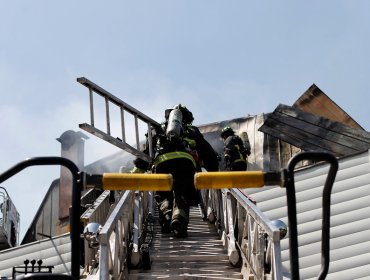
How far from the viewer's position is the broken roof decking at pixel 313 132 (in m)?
14.1

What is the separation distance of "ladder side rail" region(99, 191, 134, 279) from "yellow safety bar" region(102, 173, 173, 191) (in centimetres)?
238

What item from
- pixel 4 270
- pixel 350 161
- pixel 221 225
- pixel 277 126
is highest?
pixel 277 126

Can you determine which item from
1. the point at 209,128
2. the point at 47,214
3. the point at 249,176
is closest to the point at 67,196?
the point at 47,214

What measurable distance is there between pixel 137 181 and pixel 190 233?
5.20m

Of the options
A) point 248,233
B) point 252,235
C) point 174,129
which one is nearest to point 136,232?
point 248,233

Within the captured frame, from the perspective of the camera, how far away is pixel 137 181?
2.59 meters

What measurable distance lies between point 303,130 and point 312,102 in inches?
101

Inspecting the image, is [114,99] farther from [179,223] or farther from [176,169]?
[179,223]

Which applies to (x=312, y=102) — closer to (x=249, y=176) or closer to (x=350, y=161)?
(x=350, y=161)

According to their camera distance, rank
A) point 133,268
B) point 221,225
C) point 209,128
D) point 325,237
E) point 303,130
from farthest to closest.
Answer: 1. point 209,128
2. point 303,130
3. point 221,225
4. point 133,268
5. point 325,237

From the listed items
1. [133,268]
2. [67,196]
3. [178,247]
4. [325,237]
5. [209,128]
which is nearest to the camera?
[325,237]

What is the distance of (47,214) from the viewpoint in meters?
19.7

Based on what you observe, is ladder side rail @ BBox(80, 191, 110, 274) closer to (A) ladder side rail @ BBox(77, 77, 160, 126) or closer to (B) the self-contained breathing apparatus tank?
(B) the self-contained breathing apparatus tank

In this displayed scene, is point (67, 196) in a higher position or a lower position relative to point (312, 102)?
lower
